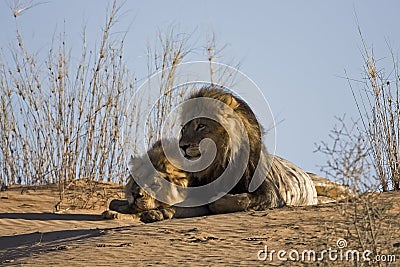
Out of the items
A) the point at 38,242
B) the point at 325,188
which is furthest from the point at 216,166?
the point at 325,188

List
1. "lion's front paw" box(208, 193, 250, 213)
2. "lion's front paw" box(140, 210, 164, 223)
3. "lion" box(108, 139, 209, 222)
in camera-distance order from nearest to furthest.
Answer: "lion's front paw" box(208, 193, 250, 213) < "lion's front paw" box(140, 210, 164, 223) < "lion" box(108, 139, 209, 222)

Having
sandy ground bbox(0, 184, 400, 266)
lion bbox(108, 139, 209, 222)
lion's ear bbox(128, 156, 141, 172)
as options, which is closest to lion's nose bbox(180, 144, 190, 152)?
lion bbox(108, 139, 209, 222)

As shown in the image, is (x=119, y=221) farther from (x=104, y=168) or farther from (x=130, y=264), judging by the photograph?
(x=104, y=168)

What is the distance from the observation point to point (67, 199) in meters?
11.9

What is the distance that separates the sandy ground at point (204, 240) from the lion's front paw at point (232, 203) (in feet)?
1.01

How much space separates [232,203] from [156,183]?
0.88m

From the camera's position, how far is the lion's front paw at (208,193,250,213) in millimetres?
8516

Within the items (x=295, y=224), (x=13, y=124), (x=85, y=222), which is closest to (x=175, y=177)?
(x=85, y=222)

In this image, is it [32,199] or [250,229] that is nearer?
[250,229]

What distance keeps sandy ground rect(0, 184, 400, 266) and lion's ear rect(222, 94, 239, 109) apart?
1.37m

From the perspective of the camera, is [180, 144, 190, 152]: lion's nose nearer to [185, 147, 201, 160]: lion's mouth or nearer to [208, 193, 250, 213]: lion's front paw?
[185, 147, 201, 160]: lion's mouth

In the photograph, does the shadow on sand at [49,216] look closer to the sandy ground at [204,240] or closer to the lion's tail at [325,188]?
the sandy ground at [204,240]

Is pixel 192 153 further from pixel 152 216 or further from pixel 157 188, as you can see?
pixel 152 216

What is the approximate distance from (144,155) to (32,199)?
10.2 feet
